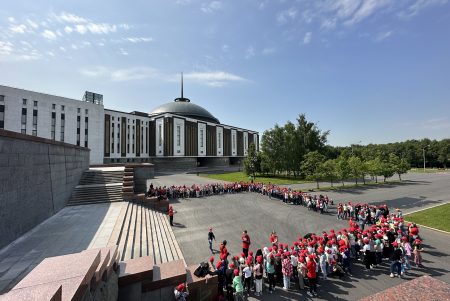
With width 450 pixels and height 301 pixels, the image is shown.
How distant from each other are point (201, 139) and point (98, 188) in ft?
170

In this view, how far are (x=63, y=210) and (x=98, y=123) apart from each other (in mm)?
40431

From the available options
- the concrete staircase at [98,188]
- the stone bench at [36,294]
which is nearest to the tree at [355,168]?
the concrete staircase at [98,188]

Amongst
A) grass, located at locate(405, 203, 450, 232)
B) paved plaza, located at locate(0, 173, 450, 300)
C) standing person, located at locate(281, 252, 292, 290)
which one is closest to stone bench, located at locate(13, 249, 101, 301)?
paved plaza, located at locate(0, 173, 450, 300)

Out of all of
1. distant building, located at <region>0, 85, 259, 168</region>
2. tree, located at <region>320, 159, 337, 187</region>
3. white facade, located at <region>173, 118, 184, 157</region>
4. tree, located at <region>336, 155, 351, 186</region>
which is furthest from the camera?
white facade, located at <region>173, 118, 184, 157</region>

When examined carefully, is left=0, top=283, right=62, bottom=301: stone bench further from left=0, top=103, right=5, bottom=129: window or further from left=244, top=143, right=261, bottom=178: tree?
left=0, top=103, right=5, bottom=129: window

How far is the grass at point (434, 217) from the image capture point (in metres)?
15.1

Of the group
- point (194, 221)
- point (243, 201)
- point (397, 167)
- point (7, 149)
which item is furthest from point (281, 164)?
point (7, 149)

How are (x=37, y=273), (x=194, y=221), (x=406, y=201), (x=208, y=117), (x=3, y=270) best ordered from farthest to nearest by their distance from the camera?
(x=208, y=117), (x=406, y=201), (x=194, y=221), (x=3, y=270), (x=37, y=273)

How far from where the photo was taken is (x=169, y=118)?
61250 mm

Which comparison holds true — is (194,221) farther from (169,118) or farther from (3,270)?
(169,118)

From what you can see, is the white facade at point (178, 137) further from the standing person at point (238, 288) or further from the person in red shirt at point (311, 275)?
the person in red shirt at point (311, 275)

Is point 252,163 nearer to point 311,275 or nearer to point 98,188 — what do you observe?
point 98,188

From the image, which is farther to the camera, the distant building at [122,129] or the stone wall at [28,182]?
the distant building at [122,129]

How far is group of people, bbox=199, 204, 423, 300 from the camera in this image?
26.8 feet
